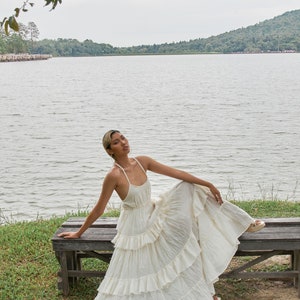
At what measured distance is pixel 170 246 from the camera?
16.1 feet

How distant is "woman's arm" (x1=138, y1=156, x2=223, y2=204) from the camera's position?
496 centimetres

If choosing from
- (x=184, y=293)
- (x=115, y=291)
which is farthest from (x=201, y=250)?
(x=115, y=291)

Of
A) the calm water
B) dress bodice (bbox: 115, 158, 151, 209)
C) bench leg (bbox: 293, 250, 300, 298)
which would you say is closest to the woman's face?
dress bodice (bbox: 115, 158, 151, 209)

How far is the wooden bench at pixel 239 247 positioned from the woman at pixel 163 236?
0.26m

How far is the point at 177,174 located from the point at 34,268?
2347mm

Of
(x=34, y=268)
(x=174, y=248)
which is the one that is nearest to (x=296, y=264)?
(x=174, y=248)

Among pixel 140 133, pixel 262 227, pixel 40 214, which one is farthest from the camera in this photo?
Answer: pixel 140 133

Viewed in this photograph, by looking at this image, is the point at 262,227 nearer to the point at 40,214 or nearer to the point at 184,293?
the point at 184,293

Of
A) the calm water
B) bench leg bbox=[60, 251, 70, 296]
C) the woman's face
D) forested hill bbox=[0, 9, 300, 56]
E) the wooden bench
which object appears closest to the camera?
the woman's face

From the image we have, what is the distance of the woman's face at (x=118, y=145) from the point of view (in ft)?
16.0

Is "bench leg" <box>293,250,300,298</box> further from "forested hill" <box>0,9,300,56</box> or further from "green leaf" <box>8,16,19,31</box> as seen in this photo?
"forested hill" <box>0,9,300,56</box>

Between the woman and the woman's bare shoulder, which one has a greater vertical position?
the woman's bare shoulder

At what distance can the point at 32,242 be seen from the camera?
23.7 ft

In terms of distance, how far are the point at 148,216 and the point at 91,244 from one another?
2.24 ft
